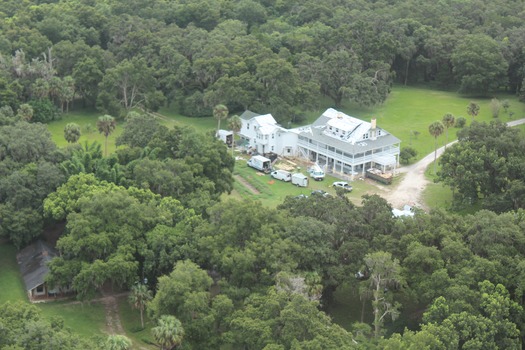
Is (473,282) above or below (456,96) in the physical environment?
above

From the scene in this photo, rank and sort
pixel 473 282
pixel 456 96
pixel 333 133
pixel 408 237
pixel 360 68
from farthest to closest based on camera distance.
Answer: pixel 456 96 → pixel 360 68 → pixel 333 133 → pixel 408 237 → pixel 473 282

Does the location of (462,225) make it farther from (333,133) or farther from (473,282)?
(333,133)


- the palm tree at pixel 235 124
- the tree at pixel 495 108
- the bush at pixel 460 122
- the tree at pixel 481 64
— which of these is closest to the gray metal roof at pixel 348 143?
the palm tree at pixel 235 124

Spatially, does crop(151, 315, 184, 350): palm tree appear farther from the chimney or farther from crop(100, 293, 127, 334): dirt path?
the chimney

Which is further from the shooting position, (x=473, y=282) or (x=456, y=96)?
(x=456, y=96)

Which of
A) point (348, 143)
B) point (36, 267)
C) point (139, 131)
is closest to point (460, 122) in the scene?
point (348, 143)

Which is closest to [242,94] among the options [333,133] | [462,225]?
[333,133]

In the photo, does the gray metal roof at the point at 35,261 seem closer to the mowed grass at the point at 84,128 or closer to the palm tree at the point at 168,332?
the palm tree at the point at 168,332
